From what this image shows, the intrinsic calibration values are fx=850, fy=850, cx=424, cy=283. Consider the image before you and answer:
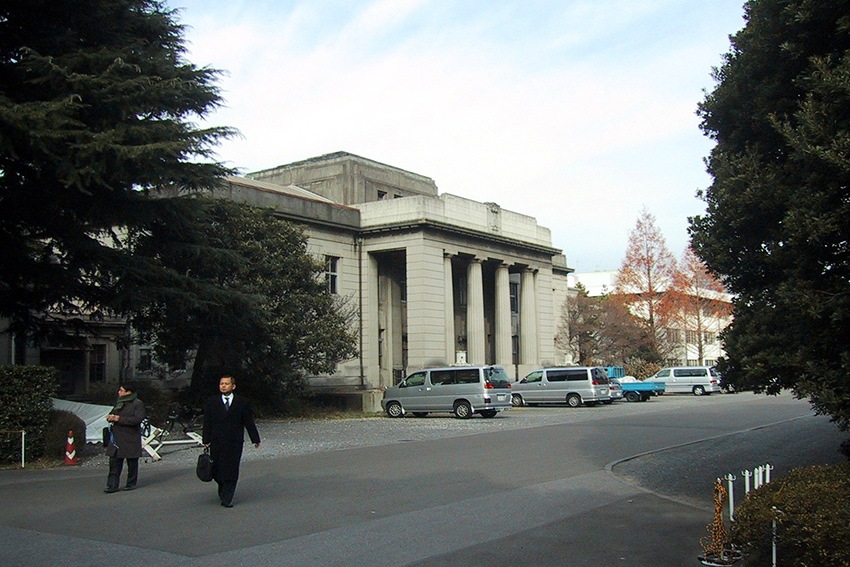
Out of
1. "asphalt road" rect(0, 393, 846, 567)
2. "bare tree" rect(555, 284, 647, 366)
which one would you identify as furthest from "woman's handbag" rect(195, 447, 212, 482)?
"bare tree" rect(555, 284, 647, 366)

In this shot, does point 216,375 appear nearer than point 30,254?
No

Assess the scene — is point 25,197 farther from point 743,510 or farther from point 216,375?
point 743,510

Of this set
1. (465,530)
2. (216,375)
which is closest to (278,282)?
(216,375)

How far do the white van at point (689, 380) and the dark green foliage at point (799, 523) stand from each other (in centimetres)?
4885

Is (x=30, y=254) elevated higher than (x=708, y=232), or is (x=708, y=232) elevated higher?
(x=30, y=254)

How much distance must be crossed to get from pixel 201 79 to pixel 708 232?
15562mm

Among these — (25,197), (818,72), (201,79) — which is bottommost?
(818,72)

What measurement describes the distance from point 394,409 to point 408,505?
24.1 metres

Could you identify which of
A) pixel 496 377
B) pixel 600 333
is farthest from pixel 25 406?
pixel 600 333

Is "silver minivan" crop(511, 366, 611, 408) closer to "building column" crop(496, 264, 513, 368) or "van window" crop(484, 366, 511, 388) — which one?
"van window" crop(484, 366, 511, 388)

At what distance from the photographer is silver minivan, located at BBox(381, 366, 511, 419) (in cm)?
3244

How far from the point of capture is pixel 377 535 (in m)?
9.06

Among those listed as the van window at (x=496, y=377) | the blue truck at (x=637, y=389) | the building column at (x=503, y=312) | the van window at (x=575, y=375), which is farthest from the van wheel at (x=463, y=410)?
the building column at (x=503, y=312)

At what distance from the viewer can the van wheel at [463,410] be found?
3266 centimetres
